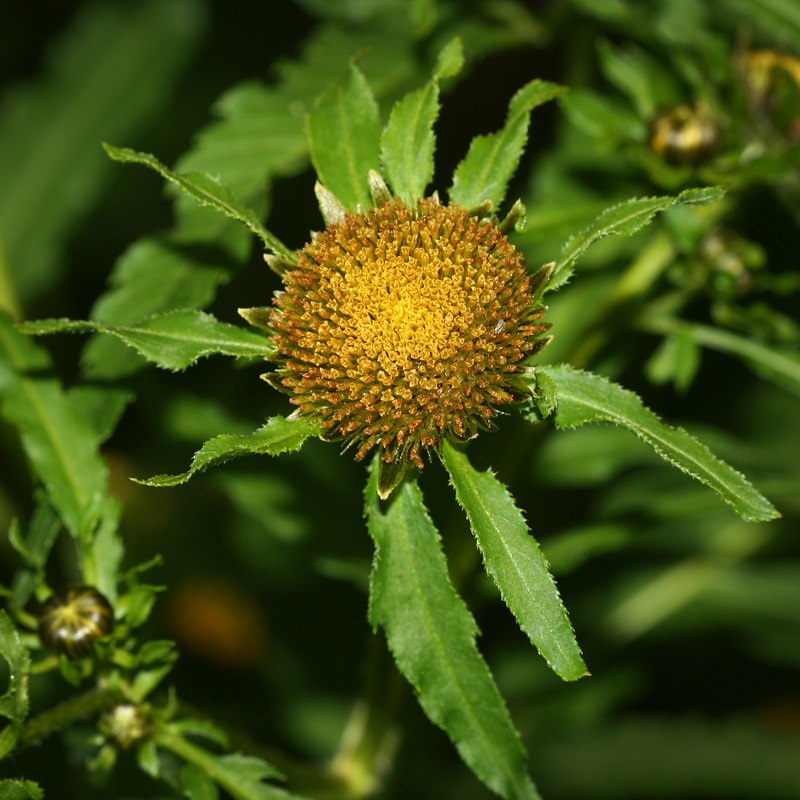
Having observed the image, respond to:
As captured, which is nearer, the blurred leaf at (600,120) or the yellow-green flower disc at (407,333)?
the yellow-green flower disc at (407,333)

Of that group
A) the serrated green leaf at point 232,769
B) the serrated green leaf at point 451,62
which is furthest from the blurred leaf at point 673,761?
the serrated green leaf at point 451,62

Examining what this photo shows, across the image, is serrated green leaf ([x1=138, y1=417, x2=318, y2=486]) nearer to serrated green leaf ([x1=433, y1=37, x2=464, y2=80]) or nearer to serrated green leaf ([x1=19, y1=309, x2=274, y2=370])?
serrated green leaf ([x1=19, y1=309, x2=274, y2=370])

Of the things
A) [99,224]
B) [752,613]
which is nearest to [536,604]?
[752,613]

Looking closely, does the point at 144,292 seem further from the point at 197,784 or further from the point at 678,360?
the point at 678,360

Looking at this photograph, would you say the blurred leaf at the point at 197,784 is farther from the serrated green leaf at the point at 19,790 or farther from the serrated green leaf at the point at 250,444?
the serrated green leaf at the point at 250,444

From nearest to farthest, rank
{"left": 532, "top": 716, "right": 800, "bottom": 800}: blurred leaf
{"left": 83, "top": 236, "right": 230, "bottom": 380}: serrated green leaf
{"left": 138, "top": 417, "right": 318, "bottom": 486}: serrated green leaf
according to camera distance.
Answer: {"left": 138, "top": 417, "right": 318, "bottom": 486}: serrated green leaf
{"left": 83, "top": 236, "right": 230, "bottom": 380}: serrated green leaf
{"left": 532, "top": 716, "right": 800, "bottom": 800}: blurred leaf

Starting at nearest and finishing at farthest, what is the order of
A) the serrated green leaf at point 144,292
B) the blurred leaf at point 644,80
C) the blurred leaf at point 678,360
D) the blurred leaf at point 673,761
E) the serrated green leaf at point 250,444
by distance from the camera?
1. the serrated green leaf at point 250,444
2. the serrated green leaf at point 144,292
3. the blurred leaf at point 678,360
4. the blurred leaf at point 644,80
5. the blurred leaf at point 673,761

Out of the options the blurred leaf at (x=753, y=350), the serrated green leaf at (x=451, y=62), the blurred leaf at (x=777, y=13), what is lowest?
the blurred leaf at (x=753, y=350)

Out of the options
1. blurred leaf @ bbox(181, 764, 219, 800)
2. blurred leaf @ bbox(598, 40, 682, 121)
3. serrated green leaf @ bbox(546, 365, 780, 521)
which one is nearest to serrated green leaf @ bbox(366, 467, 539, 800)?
serrated green leaf @ bbox(546, 365, 780, 521)
